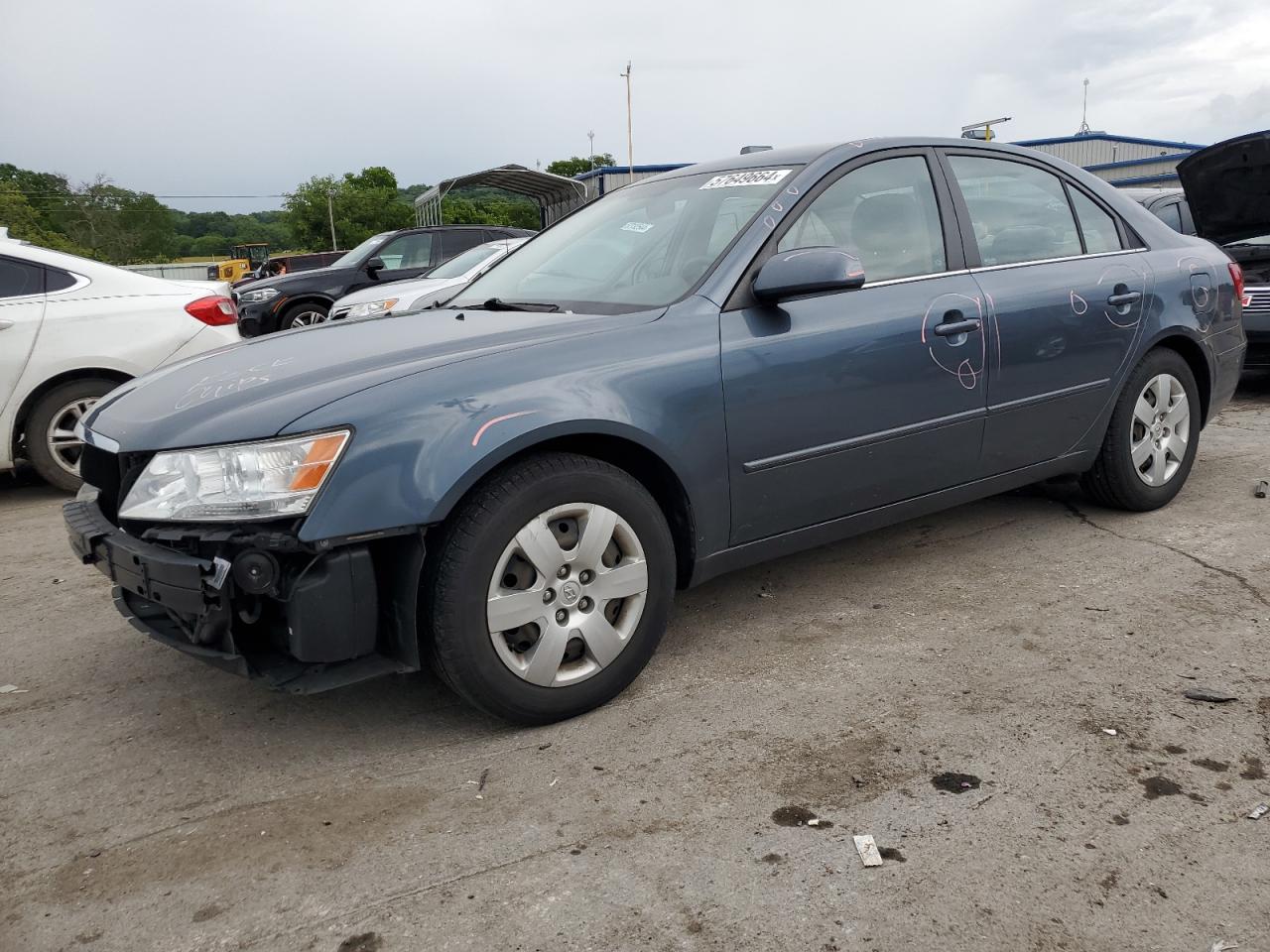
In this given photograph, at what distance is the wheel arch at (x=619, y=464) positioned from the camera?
104 inches

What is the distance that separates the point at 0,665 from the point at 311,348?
5.11ft

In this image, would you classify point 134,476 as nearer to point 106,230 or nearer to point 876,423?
point 876,423

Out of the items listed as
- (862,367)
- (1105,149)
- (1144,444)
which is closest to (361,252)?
(1144,444)

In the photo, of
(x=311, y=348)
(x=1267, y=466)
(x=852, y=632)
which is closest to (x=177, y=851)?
(x=311, y=348)

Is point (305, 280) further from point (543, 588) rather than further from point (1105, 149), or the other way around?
point (1105, 149)

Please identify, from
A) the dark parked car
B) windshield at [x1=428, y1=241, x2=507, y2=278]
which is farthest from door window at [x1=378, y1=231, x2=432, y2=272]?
the dark parked car

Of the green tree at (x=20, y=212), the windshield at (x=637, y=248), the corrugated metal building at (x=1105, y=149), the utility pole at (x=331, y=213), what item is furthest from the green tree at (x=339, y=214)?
the windshield at (x=637, y=248)

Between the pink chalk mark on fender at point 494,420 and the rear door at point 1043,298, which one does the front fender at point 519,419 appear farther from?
the rear door at point 1043,298

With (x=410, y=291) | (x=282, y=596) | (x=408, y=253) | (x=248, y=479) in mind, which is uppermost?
(x=408, y=253)

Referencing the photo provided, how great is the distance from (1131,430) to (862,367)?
168 centimetres

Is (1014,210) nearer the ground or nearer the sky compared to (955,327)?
nearer the sky

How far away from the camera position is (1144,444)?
4.49 metres

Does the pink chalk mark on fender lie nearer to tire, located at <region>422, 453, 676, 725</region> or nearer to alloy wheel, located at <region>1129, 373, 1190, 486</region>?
tire, located at <region>422, 453, 676, 725</region>

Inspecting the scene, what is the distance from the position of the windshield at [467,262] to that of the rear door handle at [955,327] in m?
6.06
